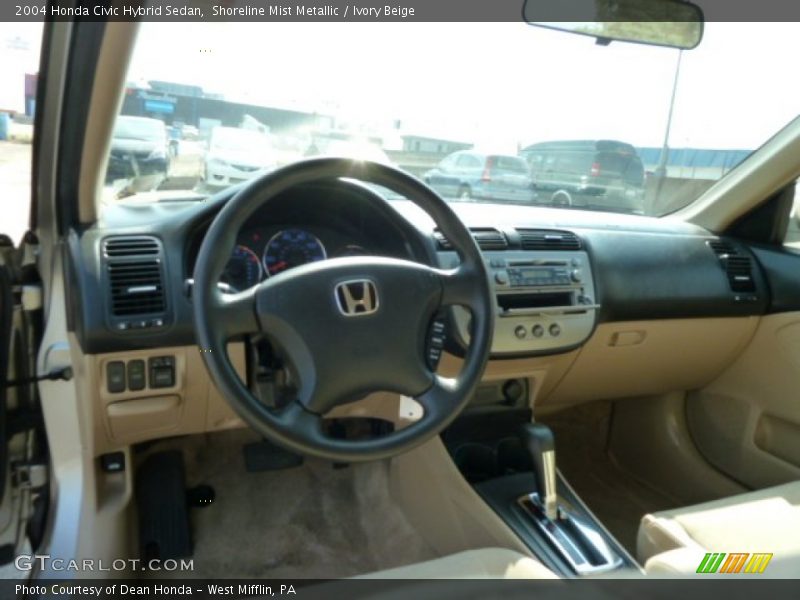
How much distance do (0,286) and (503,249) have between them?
145 cm

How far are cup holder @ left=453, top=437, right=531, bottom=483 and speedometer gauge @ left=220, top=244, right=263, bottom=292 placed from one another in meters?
0.92

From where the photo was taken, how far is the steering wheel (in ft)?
4.30

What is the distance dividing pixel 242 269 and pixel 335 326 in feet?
1.91

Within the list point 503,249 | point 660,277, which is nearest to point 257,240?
point 503,249

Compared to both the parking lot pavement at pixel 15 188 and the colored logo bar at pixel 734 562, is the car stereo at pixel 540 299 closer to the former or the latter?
the colored logo bar at pixel 734 562

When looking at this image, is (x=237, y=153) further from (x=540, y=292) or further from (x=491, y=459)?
(x=491, y=459)

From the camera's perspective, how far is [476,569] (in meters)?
1.36

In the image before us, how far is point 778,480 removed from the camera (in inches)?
100

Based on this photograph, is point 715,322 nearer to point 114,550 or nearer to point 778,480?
point 778,480

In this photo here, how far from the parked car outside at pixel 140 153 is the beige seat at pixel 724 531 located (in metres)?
1.63

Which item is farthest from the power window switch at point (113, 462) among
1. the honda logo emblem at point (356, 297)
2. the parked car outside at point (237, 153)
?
the honda logo emblem at point (356, 297)

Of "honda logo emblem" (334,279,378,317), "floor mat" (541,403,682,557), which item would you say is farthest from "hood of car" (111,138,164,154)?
"floor mat" (541,403,682,557)

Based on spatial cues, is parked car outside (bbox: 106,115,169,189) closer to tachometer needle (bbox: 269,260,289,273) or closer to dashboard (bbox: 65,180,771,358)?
dashboard (bbox: 65,180,771,358)

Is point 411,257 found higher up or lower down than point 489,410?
higher up
